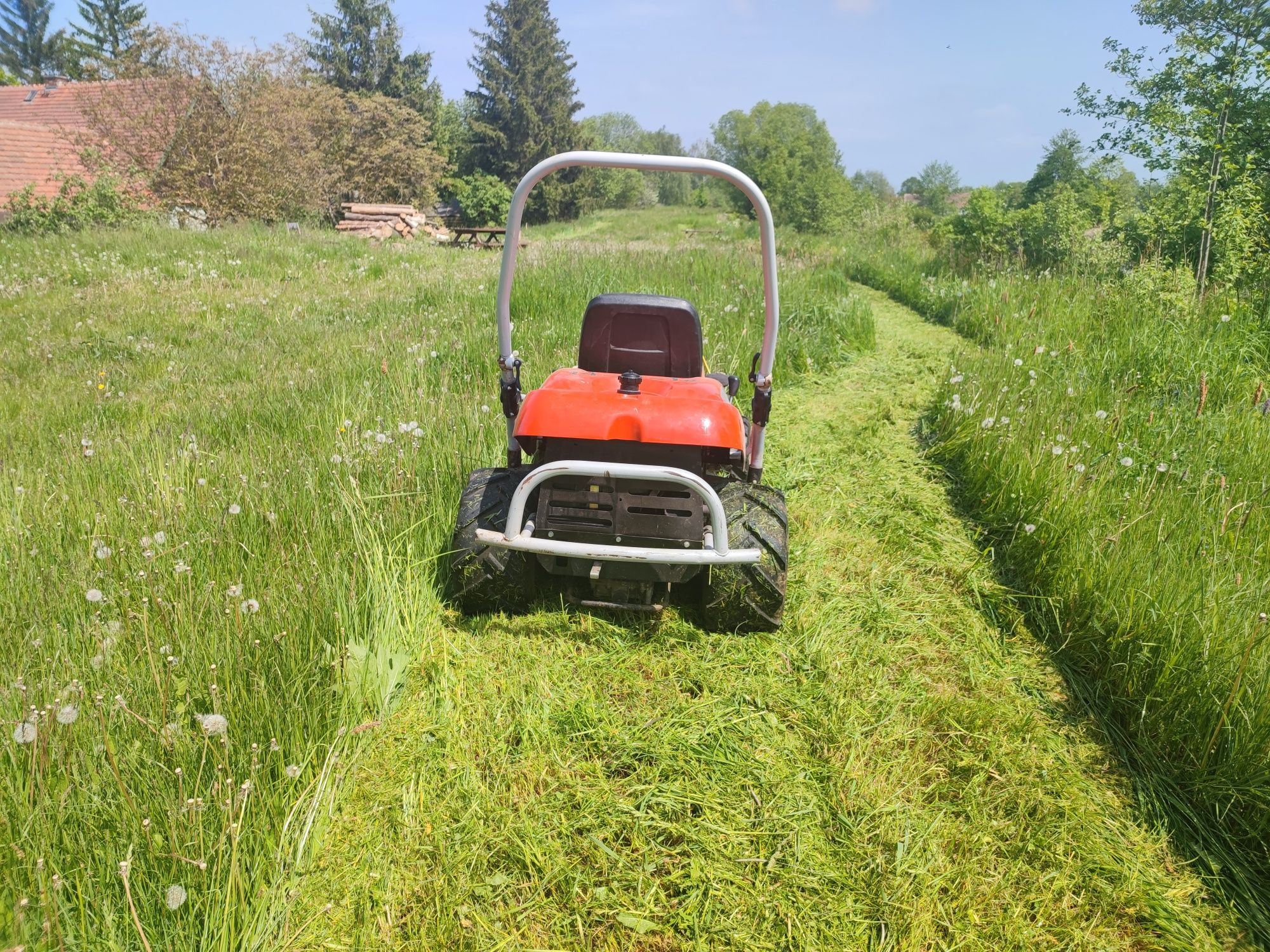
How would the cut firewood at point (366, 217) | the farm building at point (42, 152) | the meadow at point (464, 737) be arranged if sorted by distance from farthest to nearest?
the cut firewood at point (366, 217) < the farm building at point (42, 152) < the meadow at point (464, 737)

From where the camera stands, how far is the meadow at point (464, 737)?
1729 mm

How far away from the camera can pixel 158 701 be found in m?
1.96

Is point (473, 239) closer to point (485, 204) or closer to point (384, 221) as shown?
point (384, 221)

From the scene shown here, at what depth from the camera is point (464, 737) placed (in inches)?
94.6

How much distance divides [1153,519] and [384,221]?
25590 millimetres

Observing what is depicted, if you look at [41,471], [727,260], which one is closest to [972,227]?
[727,260]

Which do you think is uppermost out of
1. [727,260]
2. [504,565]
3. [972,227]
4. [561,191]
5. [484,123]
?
[484,123]

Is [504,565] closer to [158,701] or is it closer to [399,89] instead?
[158,701]

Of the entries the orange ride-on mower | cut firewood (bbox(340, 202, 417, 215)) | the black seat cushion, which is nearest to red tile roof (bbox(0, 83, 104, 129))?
cut firewood (bbox(340, 202, 417, 215))

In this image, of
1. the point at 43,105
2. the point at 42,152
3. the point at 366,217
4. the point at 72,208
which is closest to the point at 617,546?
the point at 72,208

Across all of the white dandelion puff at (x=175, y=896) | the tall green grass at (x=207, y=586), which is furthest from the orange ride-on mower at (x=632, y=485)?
the white dandelion puff at (x=175, y=896)

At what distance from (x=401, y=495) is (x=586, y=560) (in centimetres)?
116

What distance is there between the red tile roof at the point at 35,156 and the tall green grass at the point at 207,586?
62.3 ft

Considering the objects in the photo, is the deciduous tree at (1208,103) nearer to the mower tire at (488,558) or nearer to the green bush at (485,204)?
the mower tire at (488,558)
